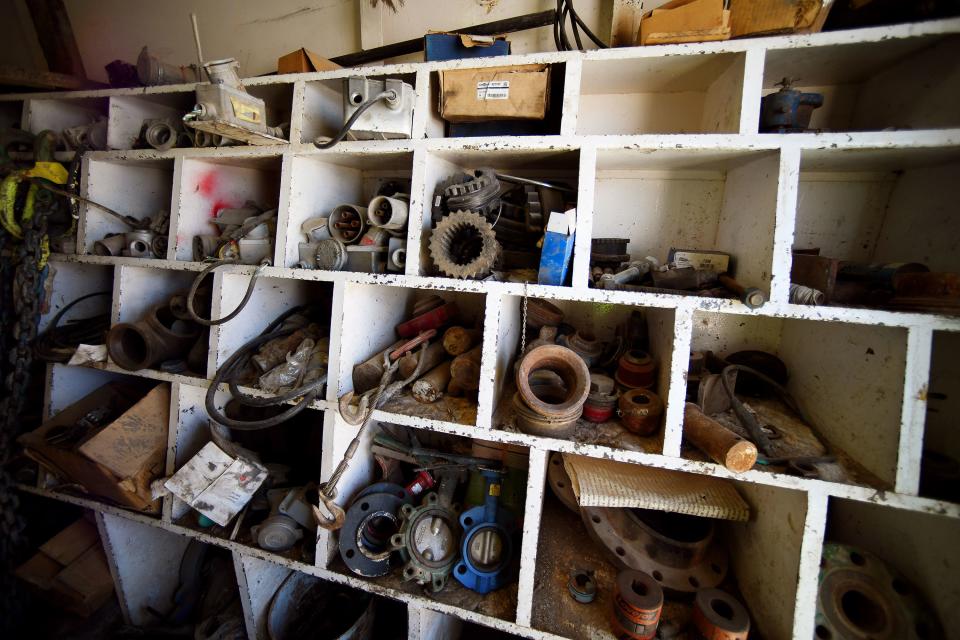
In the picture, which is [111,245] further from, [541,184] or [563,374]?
[563,374]

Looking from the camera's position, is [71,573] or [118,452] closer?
[118,452]

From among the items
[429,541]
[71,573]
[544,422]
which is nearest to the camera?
[544,422]

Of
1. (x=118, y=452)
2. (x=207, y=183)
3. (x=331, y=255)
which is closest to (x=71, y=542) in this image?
(x=118, y=452)

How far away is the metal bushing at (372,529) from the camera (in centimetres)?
128

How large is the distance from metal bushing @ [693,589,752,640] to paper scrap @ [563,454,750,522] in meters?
0.21

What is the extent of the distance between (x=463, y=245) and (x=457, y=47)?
66 cm

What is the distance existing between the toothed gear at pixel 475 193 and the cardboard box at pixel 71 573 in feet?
8.14

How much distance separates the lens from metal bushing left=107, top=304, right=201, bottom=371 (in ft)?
4.91

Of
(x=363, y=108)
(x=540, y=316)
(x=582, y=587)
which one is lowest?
(x=582, y=587)

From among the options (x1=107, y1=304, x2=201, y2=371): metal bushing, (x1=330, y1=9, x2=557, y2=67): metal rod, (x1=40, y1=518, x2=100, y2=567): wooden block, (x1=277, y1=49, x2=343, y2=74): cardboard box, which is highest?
(x1=330, y1=9, x2=557, y2=67): metal rod

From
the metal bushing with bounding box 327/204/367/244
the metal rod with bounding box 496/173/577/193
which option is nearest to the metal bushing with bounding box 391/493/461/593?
the metal bushing with bounding box 327/204/367/244

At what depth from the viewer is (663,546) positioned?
1218 mm

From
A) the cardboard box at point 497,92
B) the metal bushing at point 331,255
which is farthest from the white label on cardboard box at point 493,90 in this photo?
the metal bushing at point 331,255

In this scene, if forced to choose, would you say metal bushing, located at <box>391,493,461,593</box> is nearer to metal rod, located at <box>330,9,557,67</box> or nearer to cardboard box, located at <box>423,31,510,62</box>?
cardboard box, located at <box>423,31,510,62</box>
